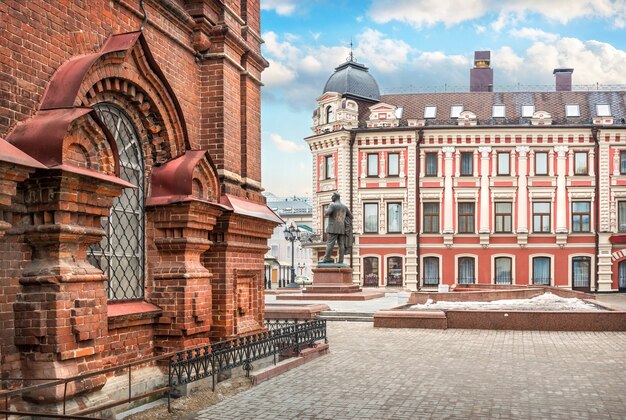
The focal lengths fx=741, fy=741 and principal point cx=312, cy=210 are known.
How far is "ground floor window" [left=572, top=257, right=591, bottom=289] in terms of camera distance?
41.2 metres

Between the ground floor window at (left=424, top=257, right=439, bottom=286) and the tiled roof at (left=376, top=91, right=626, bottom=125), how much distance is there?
26.3 ft

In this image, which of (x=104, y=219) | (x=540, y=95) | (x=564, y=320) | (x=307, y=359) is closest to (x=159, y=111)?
(x=104, y=219)

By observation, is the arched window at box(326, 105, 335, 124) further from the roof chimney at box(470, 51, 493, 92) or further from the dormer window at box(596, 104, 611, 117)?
the dormer window at box(596, 104, 611, 117)

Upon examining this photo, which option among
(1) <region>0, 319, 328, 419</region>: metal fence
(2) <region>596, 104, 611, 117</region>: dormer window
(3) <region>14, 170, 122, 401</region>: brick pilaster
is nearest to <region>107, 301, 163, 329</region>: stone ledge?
(1) <region>0, 319, 328, 419</region>: metal fence

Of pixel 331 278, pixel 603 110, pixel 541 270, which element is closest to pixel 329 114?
pixel 541 270

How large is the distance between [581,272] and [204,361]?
3715cm

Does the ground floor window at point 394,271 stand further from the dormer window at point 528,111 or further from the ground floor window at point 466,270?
the dormer window at point 528,111

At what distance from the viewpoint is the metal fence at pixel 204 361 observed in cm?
571

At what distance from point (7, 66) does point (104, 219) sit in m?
2.00

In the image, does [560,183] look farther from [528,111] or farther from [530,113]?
[528,111]

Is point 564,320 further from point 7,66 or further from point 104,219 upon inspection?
point 7,66

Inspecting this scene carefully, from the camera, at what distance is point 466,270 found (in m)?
42.0

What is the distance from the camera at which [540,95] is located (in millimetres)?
44594

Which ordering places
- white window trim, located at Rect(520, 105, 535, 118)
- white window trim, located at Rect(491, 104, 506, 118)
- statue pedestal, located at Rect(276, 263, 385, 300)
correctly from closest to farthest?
statue pedestal, located at Rect(276, 263, 385, 300) < white window trim, located at Rect(520, 105, 535, 118) < white window trim, located at Rect(491, 104, 506, 118)
